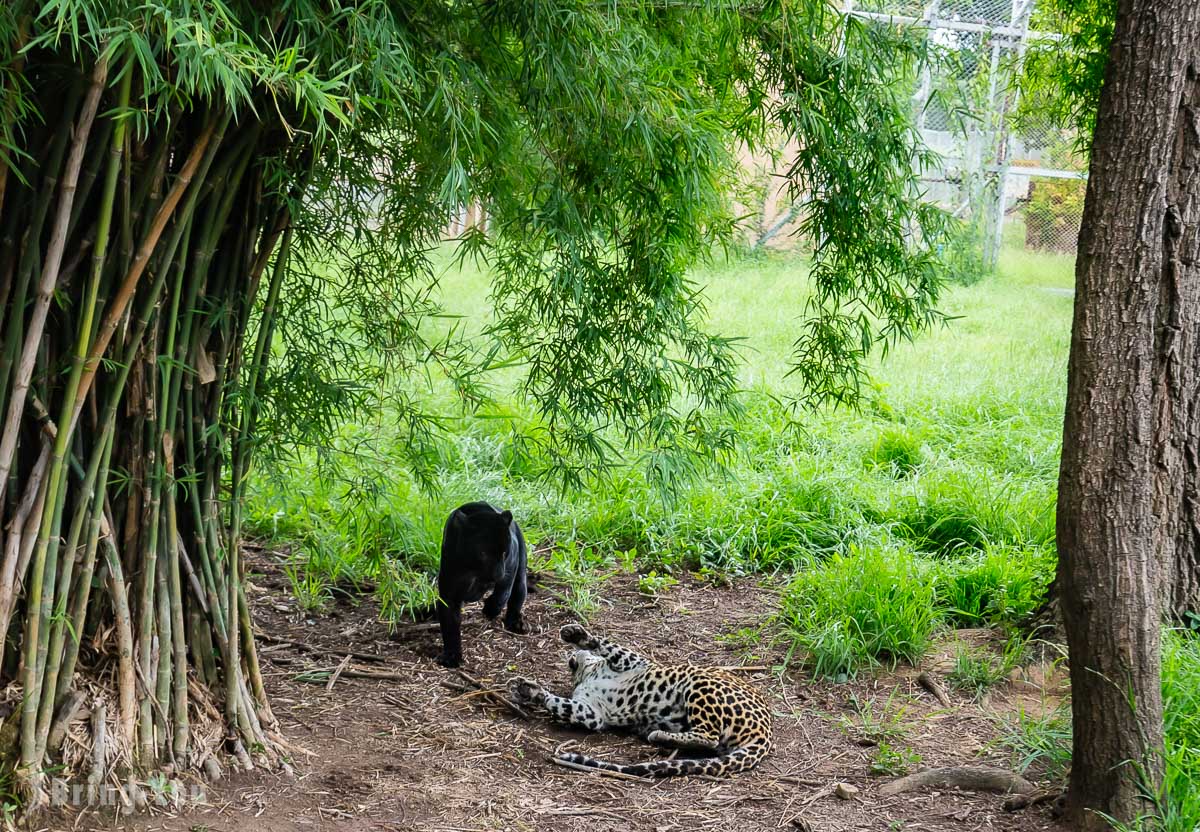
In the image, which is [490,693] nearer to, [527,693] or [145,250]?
[527,693]

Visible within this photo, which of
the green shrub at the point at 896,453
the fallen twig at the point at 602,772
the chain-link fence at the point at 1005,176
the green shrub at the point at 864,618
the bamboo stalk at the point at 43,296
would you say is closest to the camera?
the bamboo stalk at the point at 43,296

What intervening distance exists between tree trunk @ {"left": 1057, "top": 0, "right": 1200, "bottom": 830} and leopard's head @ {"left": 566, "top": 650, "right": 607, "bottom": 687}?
1683 millimetres

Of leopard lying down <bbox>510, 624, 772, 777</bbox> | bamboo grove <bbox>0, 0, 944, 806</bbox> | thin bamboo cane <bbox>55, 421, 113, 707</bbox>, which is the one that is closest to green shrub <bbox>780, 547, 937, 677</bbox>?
leopard lying down <bbox>510, 624, 772, 777</bbox>

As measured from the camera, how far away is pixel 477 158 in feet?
10.9

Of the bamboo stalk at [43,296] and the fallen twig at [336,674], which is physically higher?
the bamboo stalk at [43,296]

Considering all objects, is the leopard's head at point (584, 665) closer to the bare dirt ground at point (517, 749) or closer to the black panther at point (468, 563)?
the bare dirt ground at point (517, 749)

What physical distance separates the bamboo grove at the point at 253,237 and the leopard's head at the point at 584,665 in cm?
77

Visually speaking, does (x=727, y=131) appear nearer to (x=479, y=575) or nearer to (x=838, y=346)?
(x=838, y=346)

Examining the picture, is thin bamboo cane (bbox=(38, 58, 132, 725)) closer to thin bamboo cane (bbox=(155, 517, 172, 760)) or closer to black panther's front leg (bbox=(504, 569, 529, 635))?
thin bamboo cane (bbox=(155, 517, 172, 760))

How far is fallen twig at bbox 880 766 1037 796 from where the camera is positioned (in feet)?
10.9

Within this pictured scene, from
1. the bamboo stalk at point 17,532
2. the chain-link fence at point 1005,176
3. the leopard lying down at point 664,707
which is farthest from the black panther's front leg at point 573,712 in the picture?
the chain-link fence at point 1005,176

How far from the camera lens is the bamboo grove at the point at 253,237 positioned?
2.57m

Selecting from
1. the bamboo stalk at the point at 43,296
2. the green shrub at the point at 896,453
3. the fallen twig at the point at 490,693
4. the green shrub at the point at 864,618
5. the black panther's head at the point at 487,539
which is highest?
the bamboo stalk at the point at 43,296

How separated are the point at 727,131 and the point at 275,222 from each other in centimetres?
167
